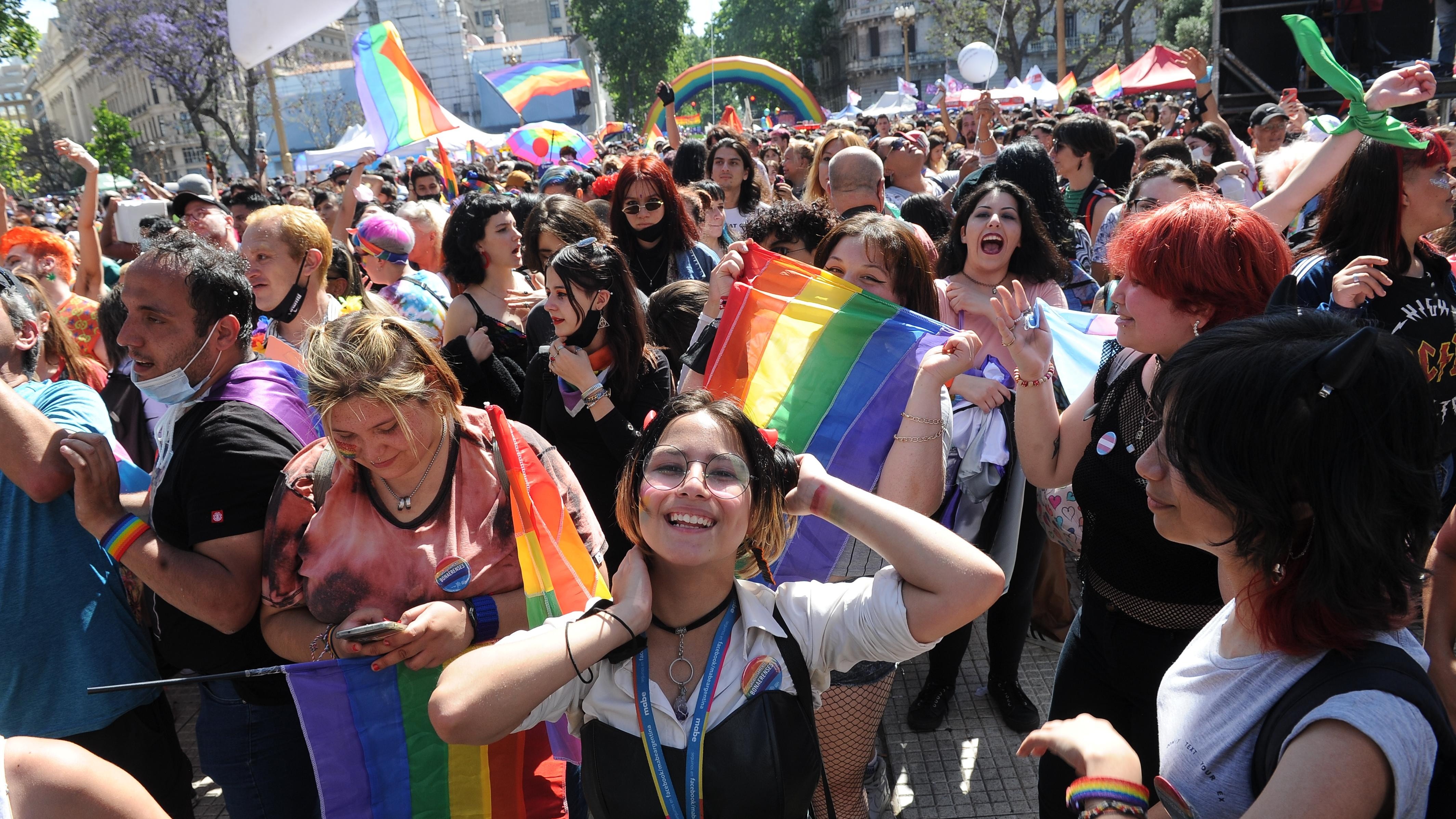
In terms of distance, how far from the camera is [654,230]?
462 cm

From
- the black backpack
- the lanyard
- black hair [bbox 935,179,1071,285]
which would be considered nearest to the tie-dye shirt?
black hair [bbox 935,179,1071,285]

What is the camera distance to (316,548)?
6.89 feet

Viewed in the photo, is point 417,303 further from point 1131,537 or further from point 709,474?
point 1131,537

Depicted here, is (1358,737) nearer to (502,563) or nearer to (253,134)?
(502,563)

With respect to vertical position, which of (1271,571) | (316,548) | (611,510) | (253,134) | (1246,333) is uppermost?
(253,134)

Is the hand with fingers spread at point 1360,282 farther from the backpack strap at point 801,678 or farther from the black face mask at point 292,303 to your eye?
the black face mask at point 292,303

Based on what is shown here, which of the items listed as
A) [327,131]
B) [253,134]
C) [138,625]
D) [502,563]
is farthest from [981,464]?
[327,131]

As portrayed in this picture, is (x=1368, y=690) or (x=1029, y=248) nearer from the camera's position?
(x=1368, y=690)

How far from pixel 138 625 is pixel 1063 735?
2.29 metres

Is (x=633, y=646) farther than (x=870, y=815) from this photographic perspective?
No

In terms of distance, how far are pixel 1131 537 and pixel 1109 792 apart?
0.90 meters

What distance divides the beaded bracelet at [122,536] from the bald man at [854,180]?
339 centimetres

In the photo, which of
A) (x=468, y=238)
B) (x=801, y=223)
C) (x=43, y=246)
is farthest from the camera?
(x=43, y=246)

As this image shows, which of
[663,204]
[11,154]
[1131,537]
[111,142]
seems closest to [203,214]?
[663,204]
